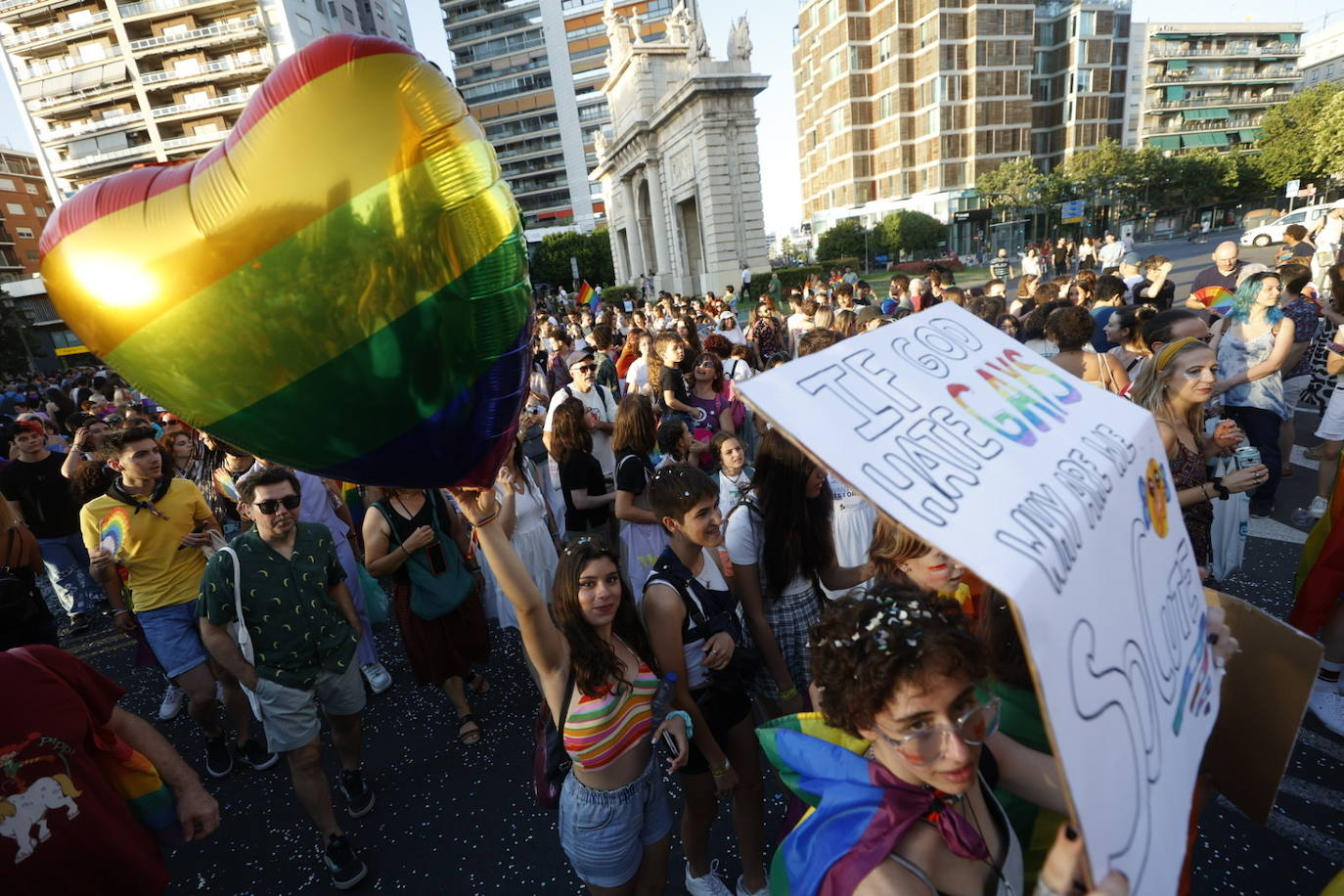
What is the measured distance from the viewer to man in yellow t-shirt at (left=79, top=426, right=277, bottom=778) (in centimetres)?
335

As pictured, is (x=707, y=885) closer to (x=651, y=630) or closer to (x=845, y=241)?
(x=651, y=630)

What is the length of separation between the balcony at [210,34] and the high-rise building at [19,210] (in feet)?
71.2

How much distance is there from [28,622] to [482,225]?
265 centimetres

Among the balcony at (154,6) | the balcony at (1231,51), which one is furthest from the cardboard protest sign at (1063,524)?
the balcony at (1231,51)

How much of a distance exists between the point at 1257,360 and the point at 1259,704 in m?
4.23

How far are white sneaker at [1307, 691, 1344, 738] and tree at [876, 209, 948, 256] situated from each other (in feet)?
167

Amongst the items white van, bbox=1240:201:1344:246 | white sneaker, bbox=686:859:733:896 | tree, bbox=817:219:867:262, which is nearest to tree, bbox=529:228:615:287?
tree, bbox=817:219:867:262

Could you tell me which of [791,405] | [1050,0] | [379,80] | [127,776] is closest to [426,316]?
[379,80]

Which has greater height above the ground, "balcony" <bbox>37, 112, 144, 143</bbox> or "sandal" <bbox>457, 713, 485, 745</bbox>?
"balcony" <bbox>37, 112, 144, 143</bbox>

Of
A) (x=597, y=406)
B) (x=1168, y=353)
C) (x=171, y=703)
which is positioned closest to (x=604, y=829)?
(x=1168, y=353)

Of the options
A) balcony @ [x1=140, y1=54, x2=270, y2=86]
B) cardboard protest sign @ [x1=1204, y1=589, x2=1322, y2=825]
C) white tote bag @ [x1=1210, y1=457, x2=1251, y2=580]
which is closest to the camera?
cardboard protest sign @ [x1=1204, y1=589, x2=1322, y2=825]

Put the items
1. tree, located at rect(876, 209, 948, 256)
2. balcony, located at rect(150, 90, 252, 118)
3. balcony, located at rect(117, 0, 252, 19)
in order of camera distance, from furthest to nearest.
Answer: tree, located at rect(876, 209, 948, 256)
balcony, located at rect(150, 90, 252, 118)
balcony, located at rect(117, 0, 252, 19)

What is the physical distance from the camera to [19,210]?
55.9 m

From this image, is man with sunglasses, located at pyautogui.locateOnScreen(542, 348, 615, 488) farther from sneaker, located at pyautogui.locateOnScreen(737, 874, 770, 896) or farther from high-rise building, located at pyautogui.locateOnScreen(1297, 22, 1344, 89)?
high-rise building, located at pyautogui.locateOnScreen(1297, 22, 1344, 89)
